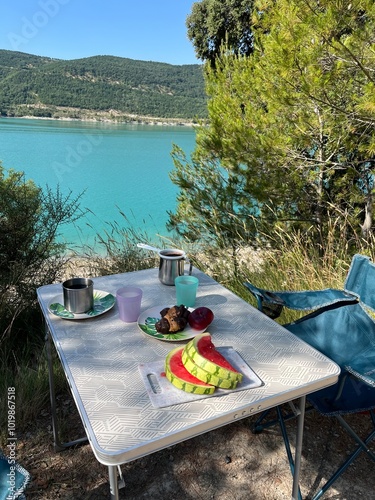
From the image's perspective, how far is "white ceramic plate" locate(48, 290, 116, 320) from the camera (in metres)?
1.14

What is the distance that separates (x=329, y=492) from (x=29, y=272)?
2.69 m

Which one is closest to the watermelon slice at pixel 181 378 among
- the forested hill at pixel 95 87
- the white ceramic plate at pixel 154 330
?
the white ceramic plate at pixel 154 330

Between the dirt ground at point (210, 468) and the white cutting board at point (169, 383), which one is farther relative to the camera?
the dirt ground at point (210, 468)

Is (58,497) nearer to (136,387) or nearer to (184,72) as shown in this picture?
(136,387)

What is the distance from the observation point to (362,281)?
1650 mm

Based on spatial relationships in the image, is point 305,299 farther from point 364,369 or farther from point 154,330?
point 154,330

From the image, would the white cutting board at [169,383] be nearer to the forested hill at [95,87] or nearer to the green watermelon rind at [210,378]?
the green watermelon rind at [210,378]

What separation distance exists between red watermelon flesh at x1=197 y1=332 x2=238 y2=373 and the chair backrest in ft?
3.24

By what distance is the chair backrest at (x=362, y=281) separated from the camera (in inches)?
62.9

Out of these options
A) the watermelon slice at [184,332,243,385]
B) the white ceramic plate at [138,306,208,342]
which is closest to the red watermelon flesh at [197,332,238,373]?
the watermelon slice at [184,332,243,385]

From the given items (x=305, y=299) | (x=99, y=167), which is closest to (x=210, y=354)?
(x=305, y=299)

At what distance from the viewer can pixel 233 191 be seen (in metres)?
4.05

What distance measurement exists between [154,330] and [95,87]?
87.1ft

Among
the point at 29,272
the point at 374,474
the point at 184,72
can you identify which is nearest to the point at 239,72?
the point at 29,272
